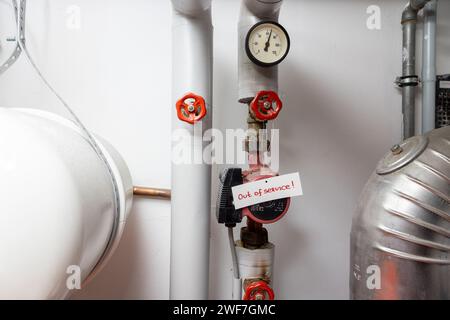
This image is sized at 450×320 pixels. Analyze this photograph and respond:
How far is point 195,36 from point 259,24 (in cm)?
17

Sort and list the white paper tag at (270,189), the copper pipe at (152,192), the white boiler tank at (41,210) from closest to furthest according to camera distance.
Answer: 1. the white boiler tank at (41,210)
2. the white paper tag at (270,189)
3. the copper pipe at (152,192)

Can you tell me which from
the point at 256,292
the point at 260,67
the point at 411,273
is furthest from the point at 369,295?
the point at 260,67

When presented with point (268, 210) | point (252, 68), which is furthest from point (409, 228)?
point (252, 68)

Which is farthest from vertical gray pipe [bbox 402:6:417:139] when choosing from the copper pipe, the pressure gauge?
the copper pipe

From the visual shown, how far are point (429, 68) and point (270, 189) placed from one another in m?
0.78

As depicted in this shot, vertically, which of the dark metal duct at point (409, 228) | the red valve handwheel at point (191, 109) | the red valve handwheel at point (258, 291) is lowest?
the red valve handwheel at point (258, 291)

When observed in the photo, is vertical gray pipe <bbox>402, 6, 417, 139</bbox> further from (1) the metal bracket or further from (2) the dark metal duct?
(2) the dark metal duct

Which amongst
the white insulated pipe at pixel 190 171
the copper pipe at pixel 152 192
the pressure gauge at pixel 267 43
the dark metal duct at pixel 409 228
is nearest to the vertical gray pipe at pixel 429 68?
the dark metal duct at pixel 409 228

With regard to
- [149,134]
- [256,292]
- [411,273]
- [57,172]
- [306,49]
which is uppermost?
[306,49]

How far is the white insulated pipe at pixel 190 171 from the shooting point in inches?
26.7

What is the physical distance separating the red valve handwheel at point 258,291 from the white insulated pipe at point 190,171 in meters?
0.12

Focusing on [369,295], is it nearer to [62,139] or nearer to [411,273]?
[411,273]

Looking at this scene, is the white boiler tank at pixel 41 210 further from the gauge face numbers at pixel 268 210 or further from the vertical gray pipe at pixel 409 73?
the vertical gray pipe at pixel 409 73

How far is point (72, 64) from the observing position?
915 millimetres
